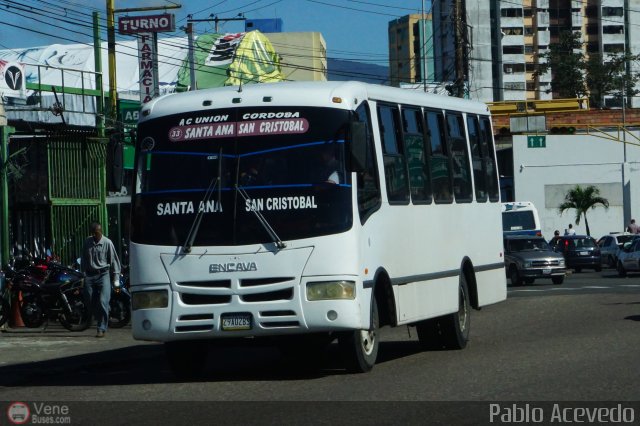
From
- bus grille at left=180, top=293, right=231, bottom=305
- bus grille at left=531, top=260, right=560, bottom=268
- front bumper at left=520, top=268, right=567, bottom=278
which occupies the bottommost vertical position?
front bumper at left=520, top=268, right=567, bottom=278

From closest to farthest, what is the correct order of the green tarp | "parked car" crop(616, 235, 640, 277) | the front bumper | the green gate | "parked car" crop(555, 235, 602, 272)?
the green gate < the front bumper < "parked car" crop(616, 235, 640, 277) < "parked car" crop(555, 235, 602, 272) < the green tarp

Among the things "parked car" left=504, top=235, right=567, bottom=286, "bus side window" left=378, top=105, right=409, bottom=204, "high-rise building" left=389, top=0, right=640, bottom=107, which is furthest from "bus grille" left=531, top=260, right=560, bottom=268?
"high-rise building" left=389, top=0, right=640, bottom=107

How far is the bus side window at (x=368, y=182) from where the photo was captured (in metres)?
13.6

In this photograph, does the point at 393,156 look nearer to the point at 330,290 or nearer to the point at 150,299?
the point at 330,290

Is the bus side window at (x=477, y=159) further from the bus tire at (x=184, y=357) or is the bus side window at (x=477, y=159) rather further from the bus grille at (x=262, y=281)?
the bus grille at (x=262, y=281)

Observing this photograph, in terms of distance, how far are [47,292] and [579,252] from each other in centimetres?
3218

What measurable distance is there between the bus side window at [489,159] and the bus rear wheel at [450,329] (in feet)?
6.91

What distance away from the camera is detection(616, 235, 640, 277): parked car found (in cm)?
4469

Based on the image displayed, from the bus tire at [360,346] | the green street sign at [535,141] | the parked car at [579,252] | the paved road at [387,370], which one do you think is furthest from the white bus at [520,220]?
the bus tire at [360,346]

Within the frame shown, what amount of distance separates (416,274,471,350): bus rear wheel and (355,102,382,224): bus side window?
296cm

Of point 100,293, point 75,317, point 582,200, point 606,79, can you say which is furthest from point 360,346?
point 606,79

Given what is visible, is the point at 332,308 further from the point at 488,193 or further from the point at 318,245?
the point at 488,193

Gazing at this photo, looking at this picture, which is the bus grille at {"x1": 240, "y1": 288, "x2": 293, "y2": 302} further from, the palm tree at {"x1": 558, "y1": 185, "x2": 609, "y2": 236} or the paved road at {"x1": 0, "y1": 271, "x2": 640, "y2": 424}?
the palm tree at {"x1": 558, "y1": 185, "x2": 609, "y2": 236}
